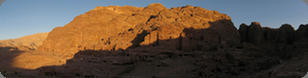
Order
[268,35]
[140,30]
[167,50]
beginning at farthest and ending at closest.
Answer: [268,35], [140,30], [167,50]

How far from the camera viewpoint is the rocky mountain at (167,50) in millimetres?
22188

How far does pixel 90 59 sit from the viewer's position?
26844 millimetres

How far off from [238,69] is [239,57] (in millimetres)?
2075

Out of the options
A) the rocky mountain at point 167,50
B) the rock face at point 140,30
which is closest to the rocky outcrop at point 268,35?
the rocky mountain at point 167,50

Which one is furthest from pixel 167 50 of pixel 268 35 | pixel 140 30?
pixel 268 35

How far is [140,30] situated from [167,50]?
6.97 m

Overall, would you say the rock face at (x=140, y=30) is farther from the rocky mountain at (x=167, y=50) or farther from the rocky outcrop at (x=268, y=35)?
the rocky outcrop at (x=268, y=35)

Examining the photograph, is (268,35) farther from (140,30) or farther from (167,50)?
(140,30)

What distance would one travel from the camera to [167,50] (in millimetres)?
25812

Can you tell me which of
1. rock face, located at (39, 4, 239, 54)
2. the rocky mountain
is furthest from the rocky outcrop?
rock face, located at (39, 4, 239, 54)

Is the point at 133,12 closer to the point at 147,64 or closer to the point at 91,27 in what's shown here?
the point at 91,27

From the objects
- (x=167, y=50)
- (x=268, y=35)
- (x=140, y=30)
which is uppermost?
(x=140, y=30)

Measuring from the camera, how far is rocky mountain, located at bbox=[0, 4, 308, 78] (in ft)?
72.8

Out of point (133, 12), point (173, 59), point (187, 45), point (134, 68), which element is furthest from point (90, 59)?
point (133, 12)
